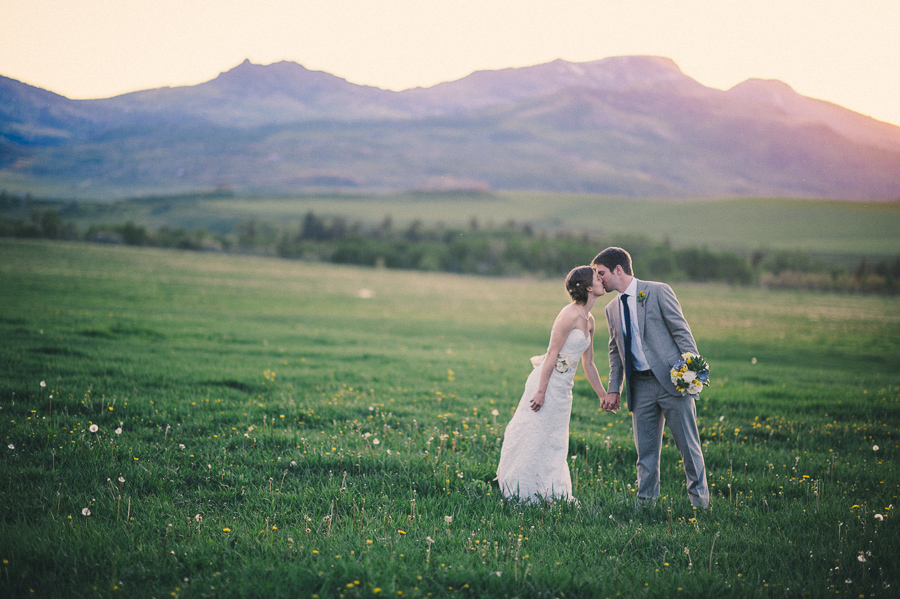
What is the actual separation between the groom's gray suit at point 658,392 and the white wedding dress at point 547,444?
66cm

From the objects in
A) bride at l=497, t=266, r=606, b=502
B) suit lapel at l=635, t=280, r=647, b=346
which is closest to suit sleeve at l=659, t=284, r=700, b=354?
suit lapel at l=635, t=280, r=647, b=346

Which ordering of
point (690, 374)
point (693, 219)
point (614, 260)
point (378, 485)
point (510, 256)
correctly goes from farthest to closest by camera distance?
1. point (693, 219)
2. point (510, 256)
3. point (614, 260)
4. point (378, 485)
5. point (690, 374)

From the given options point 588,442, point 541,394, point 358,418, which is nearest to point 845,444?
point 588,442

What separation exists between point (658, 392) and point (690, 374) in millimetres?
591

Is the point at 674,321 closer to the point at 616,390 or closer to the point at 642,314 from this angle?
the point at 642,314

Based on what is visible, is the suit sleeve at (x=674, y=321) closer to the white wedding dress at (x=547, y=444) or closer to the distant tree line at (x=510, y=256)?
the white wedding dress at (x=547, y=444)

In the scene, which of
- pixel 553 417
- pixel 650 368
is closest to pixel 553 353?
pixel 553 417

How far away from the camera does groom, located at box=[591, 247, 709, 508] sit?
5.79 meters

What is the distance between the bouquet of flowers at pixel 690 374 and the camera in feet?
17.9

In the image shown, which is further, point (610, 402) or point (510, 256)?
point (510, 256)

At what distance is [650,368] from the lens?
5.87 metres

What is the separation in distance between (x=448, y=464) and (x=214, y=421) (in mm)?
3927

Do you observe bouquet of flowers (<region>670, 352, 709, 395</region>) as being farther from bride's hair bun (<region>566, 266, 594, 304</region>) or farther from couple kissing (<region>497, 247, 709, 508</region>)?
bride's hair bun (<region>566, 266, 594, 304</region>)

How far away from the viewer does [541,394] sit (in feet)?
18.9
